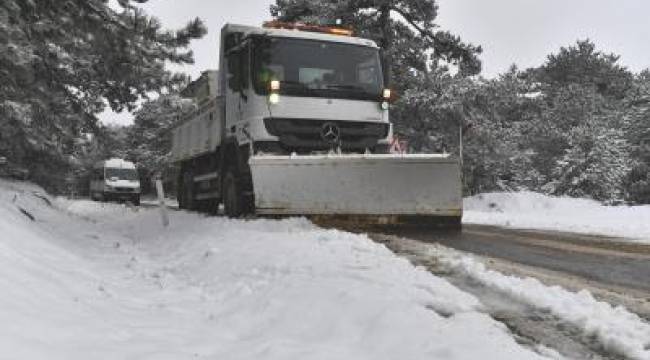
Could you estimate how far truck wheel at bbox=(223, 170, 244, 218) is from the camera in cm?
1245

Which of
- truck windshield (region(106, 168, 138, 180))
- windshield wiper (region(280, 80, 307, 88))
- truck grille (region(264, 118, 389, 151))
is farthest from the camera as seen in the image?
truck windshield (region(106, 168, 138, 180))

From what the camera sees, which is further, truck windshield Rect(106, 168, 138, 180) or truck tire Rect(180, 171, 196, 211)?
truck windshield Rect(106, 168, 138, 180)

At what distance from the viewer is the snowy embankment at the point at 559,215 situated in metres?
13.1

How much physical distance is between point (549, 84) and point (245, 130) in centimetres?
5359

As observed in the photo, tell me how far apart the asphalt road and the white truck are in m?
0.70

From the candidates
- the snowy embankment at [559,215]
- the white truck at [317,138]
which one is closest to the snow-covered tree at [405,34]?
the snowy embankment at [559,215]

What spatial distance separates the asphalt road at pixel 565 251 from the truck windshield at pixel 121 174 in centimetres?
2825

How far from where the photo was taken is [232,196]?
12695 mm

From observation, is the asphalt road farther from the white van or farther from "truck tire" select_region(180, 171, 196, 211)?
the white van

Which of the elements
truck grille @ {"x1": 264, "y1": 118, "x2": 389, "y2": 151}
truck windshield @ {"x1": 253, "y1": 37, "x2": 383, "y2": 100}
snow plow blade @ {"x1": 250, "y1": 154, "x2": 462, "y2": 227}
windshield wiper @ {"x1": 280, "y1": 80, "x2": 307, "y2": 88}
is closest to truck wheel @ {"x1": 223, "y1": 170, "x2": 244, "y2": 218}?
snow plow blade @ {"x1": 250, "y1": 154, "x2": 462, "y2": 227}

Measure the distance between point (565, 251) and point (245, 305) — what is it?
4.57m

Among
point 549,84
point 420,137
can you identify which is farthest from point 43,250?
point 549,84

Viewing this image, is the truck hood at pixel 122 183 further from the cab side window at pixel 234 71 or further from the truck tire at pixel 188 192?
the cab side window at pixel 234 71

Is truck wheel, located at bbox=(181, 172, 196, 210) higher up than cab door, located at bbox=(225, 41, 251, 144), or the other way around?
cab door, located at bbox=(225, 41, 251, 144)
